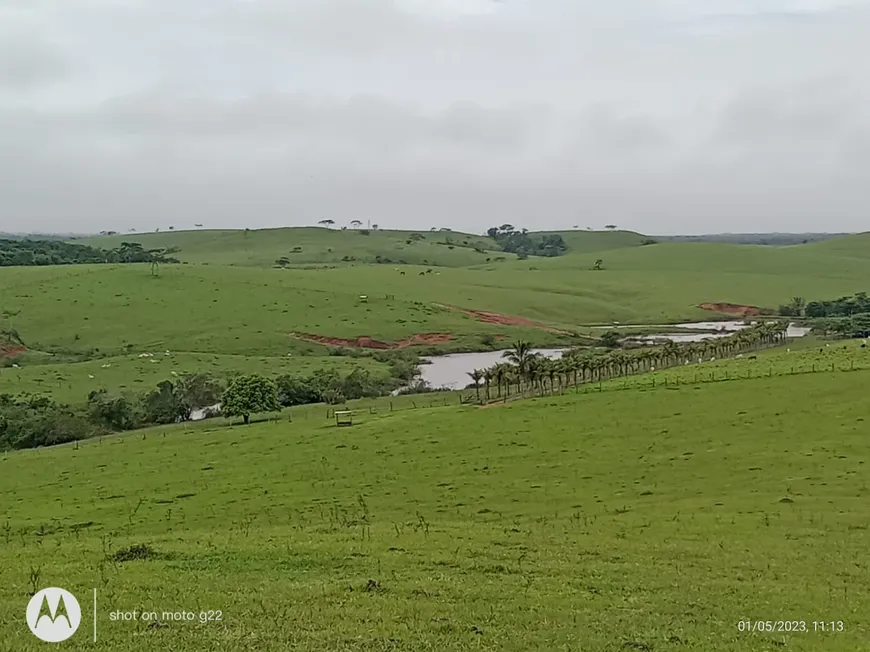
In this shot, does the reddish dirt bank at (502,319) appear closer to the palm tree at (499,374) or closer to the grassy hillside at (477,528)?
the palm tree at (499,374)

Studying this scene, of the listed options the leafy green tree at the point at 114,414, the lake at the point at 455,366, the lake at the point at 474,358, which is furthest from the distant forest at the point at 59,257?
the leafy green tree at the point at 114,414

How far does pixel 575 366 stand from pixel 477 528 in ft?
144

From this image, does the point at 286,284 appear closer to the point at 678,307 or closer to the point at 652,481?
the point at 678,307

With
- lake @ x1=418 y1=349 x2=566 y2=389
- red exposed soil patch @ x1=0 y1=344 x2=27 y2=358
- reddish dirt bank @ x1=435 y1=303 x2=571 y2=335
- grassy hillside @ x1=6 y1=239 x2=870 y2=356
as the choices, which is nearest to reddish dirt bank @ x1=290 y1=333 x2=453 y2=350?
grassy hillside @ x1=6 y1=239 x2=870 y2=356

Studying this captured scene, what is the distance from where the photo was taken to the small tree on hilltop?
6311 cm

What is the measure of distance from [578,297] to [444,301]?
28052 millimetres

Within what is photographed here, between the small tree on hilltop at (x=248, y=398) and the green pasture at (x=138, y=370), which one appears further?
the green pasture at (x=138, y=370)

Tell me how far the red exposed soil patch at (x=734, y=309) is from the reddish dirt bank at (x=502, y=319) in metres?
36.9

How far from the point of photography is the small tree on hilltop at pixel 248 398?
6311cm

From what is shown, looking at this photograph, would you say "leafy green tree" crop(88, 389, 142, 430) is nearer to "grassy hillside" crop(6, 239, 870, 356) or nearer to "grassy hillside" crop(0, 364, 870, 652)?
"grassy hillside" crop(0, 364, 870, 652)

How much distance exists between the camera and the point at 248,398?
6338cm

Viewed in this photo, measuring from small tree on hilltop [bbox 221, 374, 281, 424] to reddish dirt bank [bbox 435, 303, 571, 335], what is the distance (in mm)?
63780

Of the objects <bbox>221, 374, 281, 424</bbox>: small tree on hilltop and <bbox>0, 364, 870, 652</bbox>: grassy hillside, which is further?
<bbox>221, 374, 281, 424</bbox>: small tree on hilltop

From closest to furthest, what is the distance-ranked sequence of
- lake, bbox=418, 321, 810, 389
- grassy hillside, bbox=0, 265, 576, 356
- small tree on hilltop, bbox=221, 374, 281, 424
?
small tree on hilltop, bbox=221, 374, 281, 424
lake, bbox=418, 321, 810, 389
grassy hillside, bbox=0, 265, 576, 356
